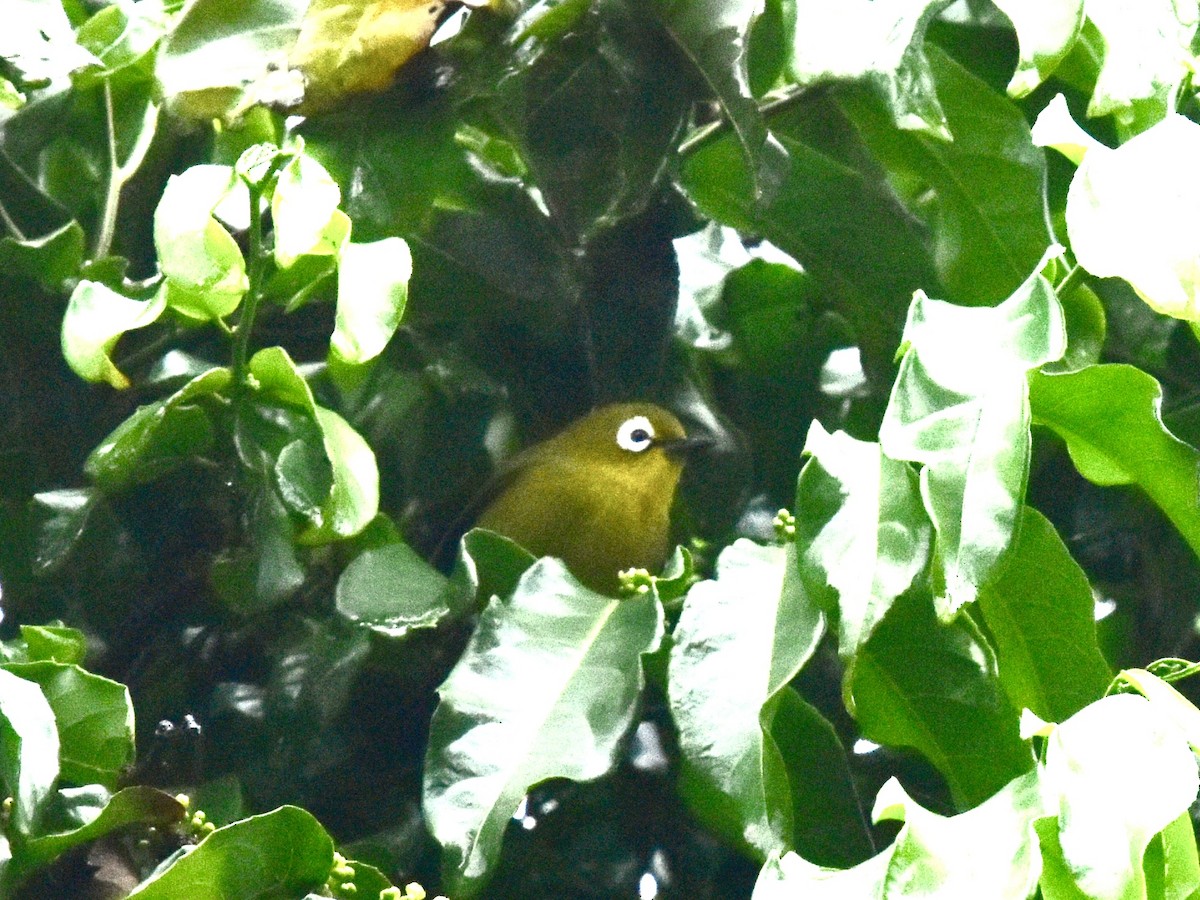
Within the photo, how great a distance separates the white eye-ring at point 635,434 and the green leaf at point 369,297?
1624 millimetres

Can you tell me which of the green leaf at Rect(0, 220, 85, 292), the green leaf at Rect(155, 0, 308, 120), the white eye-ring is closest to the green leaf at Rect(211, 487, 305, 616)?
the green leaf at Rect(0, 220, 85, 292)

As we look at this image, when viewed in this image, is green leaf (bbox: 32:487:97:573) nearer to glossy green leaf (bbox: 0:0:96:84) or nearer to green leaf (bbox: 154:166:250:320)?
green leaf (bbox: 154:166:250:320)

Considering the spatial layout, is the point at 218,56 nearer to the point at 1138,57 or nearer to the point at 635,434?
the point at 1138,57

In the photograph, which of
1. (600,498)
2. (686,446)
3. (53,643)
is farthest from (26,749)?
(600,498)

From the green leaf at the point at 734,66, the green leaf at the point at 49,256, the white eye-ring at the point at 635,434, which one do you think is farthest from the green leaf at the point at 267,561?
the white eye-ring at the point at 635,434

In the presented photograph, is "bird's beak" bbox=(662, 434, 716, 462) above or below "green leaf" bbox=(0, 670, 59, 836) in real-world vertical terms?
below

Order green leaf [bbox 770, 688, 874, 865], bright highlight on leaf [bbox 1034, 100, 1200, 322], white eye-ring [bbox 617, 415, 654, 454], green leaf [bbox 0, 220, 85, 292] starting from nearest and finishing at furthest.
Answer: bright highlight on leaf [bbox 1034, 100, 1200, 322]
green leaf [bbox 770, 688, 874, 865]
green leaf [bbox 0, 220, 85, 292]
white eye-ring [bbox 617, 415, 654, 454]

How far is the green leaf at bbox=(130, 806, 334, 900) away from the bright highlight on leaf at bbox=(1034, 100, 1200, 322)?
30.2 inches

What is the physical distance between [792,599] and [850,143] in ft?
2.23

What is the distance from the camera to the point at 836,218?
183 cm

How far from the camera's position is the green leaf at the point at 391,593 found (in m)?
1.56

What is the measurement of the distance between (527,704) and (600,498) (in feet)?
5.33

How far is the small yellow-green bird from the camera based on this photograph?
2854 mm

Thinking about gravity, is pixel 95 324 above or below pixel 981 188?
above
